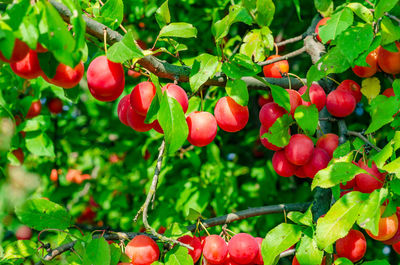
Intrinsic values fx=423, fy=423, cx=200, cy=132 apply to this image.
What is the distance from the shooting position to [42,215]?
1250 mm

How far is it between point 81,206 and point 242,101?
2.09 metres

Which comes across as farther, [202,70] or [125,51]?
[202,70]

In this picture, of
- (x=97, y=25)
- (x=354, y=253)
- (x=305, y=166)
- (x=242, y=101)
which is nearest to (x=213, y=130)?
(x=242, y=101)

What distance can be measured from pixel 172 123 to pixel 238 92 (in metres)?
0.24

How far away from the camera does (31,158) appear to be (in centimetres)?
295

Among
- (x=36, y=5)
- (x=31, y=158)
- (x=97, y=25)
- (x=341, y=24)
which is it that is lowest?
(x=31, y=158)

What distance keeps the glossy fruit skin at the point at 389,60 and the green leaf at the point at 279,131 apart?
440 millimetres

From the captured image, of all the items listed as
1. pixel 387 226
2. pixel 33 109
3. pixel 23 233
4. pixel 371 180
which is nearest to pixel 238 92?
pixel 371 180

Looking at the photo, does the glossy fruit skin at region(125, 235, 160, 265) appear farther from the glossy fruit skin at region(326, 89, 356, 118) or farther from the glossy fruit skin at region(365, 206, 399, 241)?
the glossy fruit skin at region(326, 89, 356, 118)

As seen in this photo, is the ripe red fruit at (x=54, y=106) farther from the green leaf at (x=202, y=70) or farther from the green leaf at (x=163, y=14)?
the green leaf at (x=202, y=70)

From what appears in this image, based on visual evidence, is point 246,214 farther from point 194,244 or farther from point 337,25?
point 337,25

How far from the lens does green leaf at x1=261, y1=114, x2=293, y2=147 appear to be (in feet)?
4.12

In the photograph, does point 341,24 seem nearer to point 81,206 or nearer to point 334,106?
point 334,106

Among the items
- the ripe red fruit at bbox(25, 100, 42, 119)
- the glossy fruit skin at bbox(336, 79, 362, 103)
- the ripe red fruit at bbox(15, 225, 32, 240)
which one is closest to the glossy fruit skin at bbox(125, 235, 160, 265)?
the glossy fruit skin at bbox(336, 79, 362, 103)
